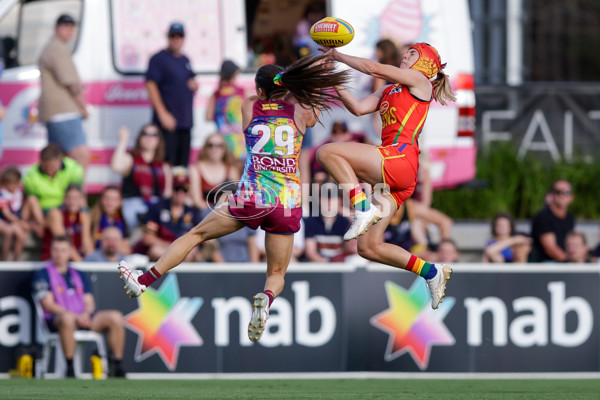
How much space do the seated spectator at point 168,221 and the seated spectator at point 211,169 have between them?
0.86 feet

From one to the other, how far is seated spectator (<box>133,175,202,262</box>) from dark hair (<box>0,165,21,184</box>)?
1.45 meters

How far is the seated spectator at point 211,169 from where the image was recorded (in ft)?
47.7

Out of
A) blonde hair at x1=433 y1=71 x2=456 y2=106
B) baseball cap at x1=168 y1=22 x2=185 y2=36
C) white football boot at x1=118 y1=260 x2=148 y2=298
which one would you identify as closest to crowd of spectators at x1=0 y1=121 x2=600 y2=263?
baseball cap at x1=168 y1=22 x2=185 y2=36

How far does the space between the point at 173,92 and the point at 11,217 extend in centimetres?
221

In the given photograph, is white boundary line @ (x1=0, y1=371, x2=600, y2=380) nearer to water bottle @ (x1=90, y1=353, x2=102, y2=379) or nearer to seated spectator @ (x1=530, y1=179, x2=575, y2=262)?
water bottle @ (x1=90, y1=353, x2=102, y2=379)

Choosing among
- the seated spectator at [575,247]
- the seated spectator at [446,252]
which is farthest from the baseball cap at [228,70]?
the seated spectator at [575,247]

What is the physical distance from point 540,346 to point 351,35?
5324mm

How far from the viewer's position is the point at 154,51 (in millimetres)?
15367

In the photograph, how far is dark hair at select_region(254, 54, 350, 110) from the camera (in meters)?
9.85

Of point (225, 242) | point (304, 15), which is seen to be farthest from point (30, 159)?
point (304, 15)

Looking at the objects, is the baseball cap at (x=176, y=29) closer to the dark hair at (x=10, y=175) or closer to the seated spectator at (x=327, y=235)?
the dark hair at (x=10, y=175)

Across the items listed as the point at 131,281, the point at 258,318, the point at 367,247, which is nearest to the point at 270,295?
the point at 258,318
